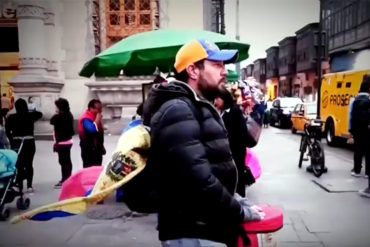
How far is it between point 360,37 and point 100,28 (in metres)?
19.4

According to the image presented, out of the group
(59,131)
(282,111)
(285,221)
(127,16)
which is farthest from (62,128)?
(282,111)

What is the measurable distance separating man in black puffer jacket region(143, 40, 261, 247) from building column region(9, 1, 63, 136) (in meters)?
14.2

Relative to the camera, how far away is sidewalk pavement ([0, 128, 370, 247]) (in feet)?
16.2

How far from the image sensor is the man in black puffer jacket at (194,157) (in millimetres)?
1951

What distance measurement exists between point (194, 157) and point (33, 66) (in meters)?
15.0

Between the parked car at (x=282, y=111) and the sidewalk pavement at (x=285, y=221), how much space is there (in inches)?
580

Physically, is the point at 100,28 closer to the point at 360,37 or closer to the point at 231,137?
the point at 231,137

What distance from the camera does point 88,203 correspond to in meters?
2.13

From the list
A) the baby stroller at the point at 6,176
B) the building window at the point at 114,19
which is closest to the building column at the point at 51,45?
the building window at the point at 114,19

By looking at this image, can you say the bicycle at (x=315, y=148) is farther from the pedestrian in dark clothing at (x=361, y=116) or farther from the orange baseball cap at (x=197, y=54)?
the orange baseball cap at (x=197, y=54)

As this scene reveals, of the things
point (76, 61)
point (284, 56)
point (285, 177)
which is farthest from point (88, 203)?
point (284, 56)

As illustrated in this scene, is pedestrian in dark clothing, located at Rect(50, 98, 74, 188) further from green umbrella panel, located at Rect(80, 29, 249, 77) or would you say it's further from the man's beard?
the man's beard

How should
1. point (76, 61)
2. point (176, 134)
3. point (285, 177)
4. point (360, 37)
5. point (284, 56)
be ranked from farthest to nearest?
point (284, 56) → point (360, 37) → point (76, 61) → point (285, 177) → point (176, 134)

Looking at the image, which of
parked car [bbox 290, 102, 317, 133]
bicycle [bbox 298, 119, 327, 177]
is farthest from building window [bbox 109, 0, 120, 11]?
Result: bicycle [bbox 298, 119, 327, 177]
